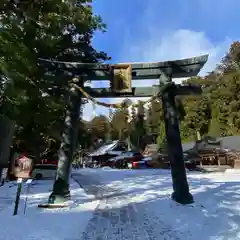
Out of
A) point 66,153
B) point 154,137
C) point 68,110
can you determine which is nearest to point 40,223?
point 66,153

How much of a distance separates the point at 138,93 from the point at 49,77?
317 centimetres

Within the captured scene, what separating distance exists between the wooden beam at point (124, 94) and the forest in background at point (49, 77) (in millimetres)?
507

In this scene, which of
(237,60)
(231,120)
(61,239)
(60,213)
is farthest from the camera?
(237,60)

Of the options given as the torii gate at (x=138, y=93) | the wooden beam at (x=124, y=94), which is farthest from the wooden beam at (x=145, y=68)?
the wooden beam at (x=124, y=94)

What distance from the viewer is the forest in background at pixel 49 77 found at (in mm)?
6766

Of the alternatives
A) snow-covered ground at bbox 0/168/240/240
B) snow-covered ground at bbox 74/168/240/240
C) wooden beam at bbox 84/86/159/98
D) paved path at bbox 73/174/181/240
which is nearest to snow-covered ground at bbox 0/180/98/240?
snow-covered ground at bbox 0/168/240/240

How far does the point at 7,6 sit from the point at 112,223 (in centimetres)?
574

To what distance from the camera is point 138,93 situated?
1300 cm

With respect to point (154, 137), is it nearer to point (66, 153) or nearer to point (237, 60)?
point (237, 60)

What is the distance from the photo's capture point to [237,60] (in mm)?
71562

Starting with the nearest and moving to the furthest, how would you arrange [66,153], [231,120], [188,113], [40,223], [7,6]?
1. [7,6]
2. [40,223]
3. [66,153]
4. [231,120]
5. [188,113]

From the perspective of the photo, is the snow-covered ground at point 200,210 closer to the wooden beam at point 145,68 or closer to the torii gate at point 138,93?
the torii gate at point 138,93

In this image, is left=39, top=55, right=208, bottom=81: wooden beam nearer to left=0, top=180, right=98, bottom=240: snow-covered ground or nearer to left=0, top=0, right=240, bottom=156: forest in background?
left=0, top=0, right=240, bottom=156: forest in background

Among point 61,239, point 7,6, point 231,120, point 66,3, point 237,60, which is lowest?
point 61,239
